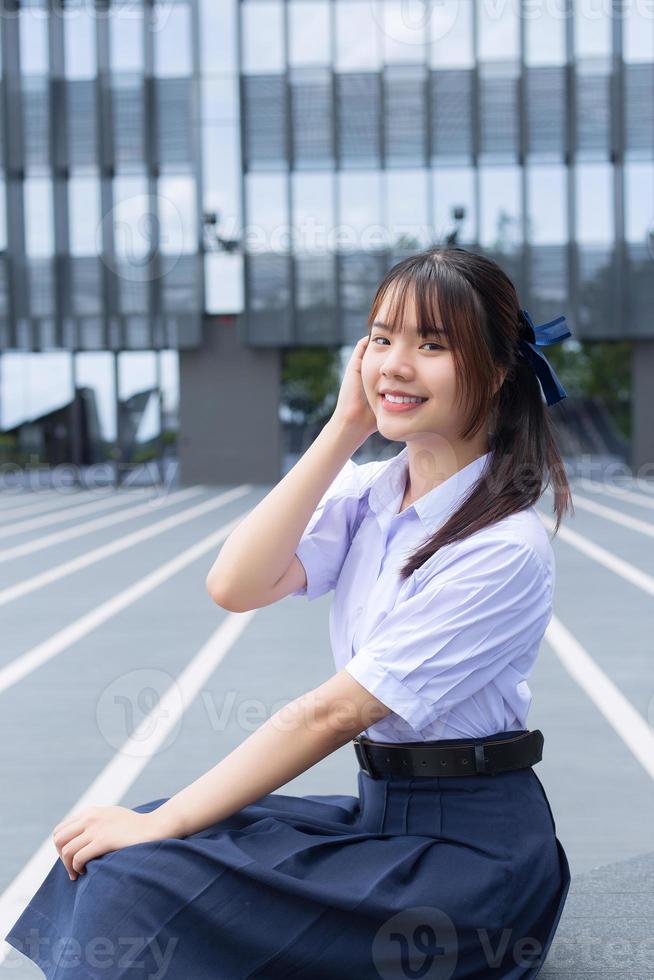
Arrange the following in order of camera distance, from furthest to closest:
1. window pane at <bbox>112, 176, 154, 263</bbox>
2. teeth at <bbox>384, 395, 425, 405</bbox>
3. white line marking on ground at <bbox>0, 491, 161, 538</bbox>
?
1. window pane at <bbox>112, 176, 154, 263</bbox>
2. white line marking on ground at <bbox>0, 491, 161, 538</bbox>
3. teeth at <bbox>384, 395, 425, 405</bbox>

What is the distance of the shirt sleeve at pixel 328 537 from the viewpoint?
7.47 ft

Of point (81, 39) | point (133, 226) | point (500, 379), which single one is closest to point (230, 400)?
point (133, 226)

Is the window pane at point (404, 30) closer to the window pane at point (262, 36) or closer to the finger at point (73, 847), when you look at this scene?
the window pane at point (262, 36)

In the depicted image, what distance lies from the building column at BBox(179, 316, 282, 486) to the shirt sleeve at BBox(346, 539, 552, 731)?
20750 mm

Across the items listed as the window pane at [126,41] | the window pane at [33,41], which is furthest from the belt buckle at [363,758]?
the window pane at [33,41]

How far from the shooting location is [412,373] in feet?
6.71

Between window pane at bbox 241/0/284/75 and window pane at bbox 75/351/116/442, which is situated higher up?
window pane at bbox 241/0/284/75

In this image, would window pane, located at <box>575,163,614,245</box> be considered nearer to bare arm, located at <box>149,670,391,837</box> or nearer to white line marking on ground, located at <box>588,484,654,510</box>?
white line marking on ground, located at <box>588,484,654,510</box>

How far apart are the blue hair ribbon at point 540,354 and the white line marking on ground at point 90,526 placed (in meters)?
9.92

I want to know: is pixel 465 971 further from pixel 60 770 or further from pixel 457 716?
pixel 60 770

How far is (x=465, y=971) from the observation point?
202 cm

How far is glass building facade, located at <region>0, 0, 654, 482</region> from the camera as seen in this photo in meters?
21.8

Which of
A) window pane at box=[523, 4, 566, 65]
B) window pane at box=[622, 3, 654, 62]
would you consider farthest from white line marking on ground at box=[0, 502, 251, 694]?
window pane at box=[622, 3, 654, 62]

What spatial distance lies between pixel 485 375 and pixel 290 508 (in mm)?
431
